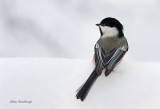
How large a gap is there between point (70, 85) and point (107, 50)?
49 cm

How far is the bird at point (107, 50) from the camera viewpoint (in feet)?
5.26

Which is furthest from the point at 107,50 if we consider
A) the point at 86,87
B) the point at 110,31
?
the point at 86,87

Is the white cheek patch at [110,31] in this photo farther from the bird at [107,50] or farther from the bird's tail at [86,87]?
the bird's tail at [86,87]

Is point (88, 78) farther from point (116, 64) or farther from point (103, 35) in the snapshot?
point (103, 35)

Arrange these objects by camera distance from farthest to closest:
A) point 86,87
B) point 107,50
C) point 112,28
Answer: point 112,28
point 107,50
point 86,87

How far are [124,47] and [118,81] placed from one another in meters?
0.50

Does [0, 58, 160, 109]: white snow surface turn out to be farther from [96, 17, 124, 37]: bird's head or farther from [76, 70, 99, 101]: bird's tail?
[96, 17, 124, 37]: bird's head

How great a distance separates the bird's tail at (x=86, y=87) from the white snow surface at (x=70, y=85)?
22mm

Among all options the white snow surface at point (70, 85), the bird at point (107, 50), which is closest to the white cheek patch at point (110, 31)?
the bird at point (107, 50)

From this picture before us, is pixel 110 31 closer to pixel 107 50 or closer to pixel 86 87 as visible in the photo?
pixel 107 50

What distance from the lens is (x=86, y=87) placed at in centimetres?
154

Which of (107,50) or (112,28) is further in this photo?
(112,28)

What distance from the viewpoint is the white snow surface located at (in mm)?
1479

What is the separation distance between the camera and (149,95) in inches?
60.7
